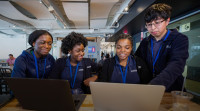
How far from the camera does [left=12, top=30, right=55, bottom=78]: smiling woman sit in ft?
4.52

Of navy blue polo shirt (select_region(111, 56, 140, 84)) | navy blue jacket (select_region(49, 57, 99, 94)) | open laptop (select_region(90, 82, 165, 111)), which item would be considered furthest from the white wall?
open laptop (select_region(90, 82, 165, 111))

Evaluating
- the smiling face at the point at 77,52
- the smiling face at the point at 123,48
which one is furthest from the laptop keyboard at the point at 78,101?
the smiling face at the point at 123,48

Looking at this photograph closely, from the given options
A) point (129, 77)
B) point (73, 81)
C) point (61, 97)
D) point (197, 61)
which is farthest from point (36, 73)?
point (197, 61)

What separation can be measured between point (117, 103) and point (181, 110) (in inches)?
19.7

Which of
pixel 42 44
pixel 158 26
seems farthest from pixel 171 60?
pixel 42 44

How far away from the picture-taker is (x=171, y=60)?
110 cm

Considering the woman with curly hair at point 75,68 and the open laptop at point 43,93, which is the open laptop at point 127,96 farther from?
the woman with curly hair at point 75,68

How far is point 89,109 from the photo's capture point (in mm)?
838

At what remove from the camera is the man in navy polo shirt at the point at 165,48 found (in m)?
1.03

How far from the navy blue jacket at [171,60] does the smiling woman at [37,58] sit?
128 centimetres

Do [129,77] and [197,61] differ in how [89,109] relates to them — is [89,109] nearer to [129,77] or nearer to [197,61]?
[129,77]

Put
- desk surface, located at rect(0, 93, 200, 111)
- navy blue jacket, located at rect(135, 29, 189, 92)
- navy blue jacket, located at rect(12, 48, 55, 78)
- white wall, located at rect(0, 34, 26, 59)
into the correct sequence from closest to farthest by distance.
Answer: desk surface, located at rect(0, 93, 200, 111) < navy blue jacket, located at rect(135, 29, 189, 92) < navy blue jacket, located at rect(12, 48, 55, 78) < white wall, located at rect(0, 34, 26, 59)

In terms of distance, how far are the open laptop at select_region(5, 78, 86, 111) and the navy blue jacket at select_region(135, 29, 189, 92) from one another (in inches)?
25.7

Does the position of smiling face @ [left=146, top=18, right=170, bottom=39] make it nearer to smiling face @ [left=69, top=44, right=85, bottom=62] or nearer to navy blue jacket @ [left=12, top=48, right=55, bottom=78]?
smiling face @ [left=69, top=44, right=85, bottom=62]
